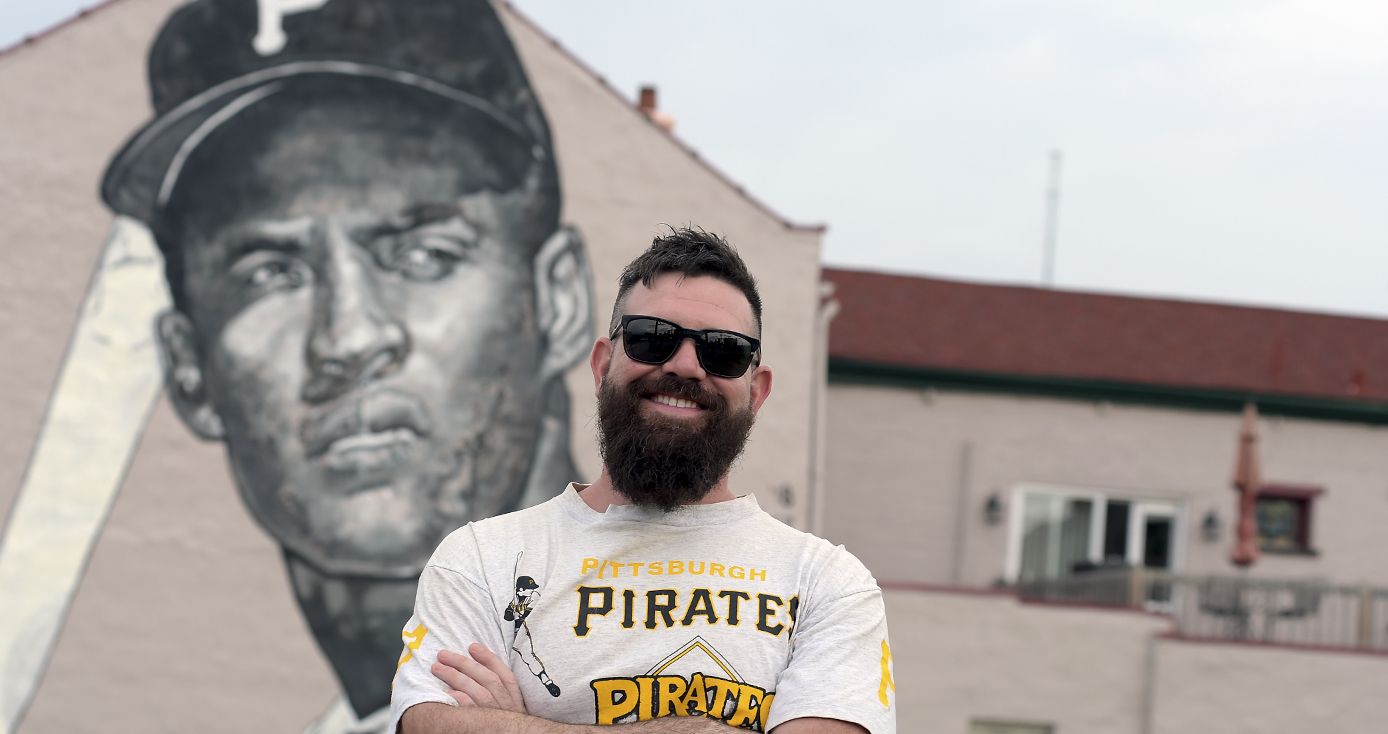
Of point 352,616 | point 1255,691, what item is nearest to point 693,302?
point 352,616

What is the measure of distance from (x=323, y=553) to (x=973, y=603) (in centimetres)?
677

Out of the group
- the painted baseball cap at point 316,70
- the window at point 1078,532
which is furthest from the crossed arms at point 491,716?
the window at point 1078,532

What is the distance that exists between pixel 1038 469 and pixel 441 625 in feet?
52.8

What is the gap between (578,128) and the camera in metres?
15.4

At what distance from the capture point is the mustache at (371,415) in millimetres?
14602

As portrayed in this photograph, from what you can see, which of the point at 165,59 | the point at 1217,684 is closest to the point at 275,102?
the point at 165,59

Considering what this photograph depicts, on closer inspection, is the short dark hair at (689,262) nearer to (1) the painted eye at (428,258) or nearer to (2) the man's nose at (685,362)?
(2) the man's nose at (685,362)

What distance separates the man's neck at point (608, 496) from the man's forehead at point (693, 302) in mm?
399

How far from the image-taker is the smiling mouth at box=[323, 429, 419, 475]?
1462 cm

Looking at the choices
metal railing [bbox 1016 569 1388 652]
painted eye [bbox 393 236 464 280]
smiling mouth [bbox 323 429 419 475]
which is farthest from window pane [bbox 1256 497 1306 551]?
smiling mouth [bbox 323 429 419 475]

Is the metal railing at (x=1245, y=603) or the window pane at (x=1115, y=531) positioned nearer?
the metal railing at (x=1245, y=603)

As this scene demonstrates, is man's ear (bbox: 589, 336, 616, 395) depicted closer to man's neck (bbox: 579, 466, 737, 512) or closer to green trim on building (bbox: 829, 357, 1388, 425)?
man's neck (bbox: 579, 466, 737, 512)

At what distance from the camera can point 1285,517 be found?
1933 centimetres

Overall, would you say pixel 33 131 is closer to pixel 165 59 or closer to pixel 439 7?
pixel 165 59
